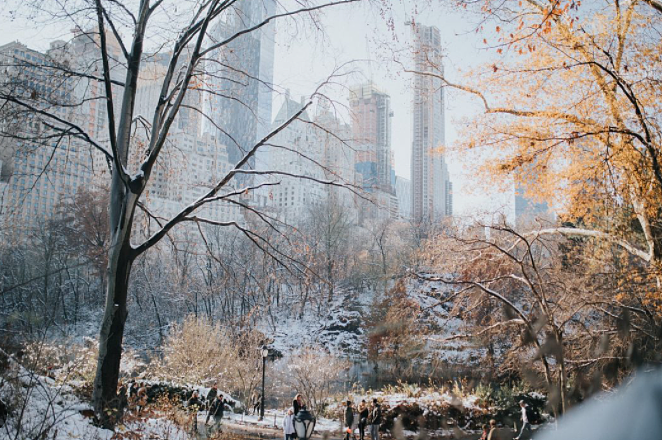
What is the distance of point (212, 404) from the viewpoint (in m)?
13.5

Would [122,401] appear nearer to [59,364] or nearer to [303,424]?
[303,424]

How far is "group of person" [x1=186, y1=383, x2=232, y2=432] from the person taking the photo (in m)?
11.5

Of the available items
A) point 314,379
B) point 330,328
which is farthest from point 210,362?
point 330,328

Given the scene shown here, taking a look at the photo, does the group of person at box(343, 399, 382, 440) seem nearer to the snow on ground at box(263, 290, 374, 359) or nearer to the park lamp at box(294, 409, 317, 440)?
the park lamp at box(294, 409, 317, 440)

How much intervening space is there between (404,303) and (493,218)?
249 cm

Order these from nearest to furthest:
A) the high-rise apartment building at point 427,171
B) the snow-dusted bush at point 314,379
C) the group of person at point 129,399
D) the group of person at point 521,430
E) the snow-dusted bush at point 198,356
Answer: the group of person at point 129,399 → the group of person at point 521,430 → the snow-dusted bush at point 314,379 → the snow-dusted bush at point 198,356 → the high-rise apartment building at point 427,171

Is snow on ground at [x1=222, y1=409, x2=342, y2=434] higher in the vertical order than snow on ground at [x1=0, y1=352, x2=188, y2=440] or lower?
lower

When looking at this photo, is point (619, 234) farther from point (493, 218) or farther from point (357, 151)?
point (357, 151)

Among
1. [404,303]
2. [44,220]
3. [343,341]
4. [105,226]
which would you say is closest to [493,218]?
[404,303]

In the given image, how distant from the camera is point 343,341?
3791cm

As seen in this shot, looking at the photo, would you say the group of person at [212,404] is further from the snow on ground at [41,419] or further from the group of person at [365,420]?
the snow on ground at [41,419]

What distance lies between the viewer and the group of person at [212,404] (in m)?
11.5

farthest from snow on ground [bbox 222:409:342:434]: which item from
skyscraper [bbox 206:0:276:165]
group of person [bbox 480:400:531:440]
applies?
skyscraper [bbox 206:0:276:165]

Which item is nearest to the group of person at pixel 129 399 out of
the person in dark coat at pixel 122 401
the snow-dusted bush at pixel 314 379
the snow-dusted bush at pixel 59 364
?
the person in dark coat at pixel 122 401
